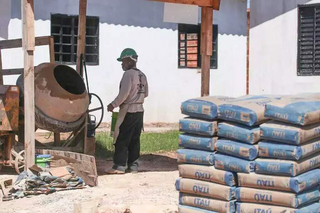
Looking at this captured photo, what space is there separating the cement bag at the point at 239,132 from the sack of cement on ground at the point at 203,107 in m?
0.15

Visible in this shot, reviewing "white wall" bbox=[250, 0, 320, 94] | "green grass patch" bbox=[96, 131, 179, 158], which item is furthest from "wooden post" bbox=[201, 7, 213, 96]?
"white wall" bbox=[250, 0, 320, 94]

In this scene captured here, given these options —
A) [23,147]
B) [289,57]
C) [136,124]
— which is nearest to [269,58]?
[289,57]

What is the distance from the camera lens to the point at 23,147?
8266 millimetres

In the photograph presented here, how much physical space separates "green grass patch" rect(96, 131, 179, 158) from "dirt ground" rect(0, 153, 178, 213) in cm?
172

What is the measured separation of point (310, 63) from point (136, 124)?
19.8 feet

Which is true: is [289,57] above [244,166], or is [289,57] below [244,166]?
above

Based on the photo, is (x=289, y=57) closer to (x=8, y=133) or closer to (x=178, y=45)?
(x=178, y=45)

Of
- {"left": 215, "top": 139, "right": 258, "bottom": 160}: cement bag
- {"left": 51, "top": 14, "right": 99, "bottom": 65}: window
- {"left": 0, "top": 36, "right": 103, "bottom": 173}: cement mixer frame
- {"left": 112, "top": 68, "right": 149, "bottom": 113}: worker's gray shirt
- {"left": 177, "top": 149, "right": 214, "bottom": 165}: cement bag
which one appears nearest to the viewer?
{"left": 215, "top": 139, "right": 258, "bottom": 160}: cement bag

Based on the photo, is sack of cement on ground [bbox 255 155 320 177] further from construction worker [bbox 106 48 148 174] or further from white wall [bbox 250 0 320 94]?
white wall [bbox 250 0 320 94]


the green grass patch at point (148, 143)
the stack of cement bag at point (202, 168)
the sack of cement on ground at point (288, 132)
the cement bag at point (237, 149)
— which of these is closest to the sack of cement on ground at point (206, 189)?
the stack of cement bag at point (202, 168)

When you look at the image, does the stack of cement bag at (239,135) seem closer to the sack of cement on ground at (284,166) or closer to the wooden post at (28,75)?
the sack of cement on ground at (284,166)

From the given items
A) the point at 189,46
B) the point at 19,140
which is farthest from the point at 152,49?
the point at 19,140

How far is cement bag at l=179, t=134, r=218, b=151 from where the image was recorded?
5.45 metres

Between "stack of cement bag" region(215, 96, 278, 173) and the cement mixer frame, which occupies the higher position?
"stack of cement bag" region(215, 96, 278, 173)
